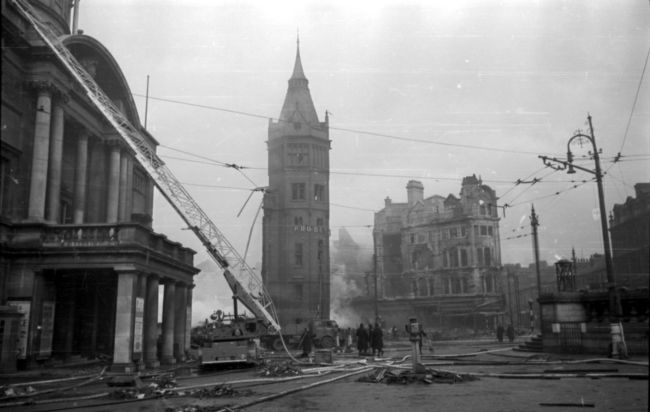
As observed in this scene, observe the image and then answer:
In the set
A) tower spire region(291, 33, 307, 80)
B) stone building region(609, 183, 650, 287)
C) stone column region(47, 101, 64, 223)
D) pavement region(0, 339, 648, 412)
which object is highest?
tower spire region(291, 33, 307, 80)

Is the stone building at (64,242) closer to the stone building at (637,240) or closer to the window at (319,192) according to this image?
the stone building at (637,240)

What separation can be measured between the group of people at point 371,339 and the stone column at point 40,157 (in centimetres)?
1856

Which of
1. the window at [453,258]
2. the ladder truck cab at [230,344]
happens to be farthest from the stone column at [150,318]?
the window at [453,258]

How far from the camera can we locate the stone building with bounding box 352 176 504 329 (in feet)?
239

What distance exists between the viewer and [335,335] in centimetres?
4438

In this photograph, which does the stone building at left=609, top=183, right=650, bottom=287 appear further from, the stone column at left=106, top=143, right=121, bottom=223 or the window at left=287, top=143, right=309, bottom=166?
the window at left=287, top=143, right=309, bottom=166

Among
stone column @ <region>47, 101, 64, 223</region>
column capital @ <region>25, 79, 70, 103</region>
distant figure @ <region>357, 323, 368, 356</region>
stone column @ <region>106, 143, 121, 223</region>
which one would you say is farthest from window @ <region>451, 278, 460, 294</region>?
column capital @ <region>25, 79, 70, 103</region>

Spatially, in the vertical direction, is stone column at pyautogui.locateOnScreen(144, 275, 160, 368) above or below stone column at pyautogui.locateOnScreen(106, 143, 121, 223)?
below

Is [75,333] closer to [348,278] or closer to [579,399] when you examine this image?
[579,399]

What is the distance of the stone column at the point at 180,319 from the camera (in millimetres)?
30250

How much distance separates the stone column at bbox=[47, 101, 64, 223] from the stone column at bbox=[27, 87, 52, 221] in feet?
1.36

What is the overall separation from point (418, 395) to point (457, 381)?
3.63 m

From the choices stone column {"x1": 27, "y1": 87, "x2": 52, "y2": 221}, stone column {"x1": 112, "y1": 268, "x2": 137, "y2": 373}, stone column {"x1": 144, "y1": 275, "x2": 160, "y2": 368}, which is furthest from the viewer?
stone column {"x1": 144, "y1": 275, "x2": 160, "y2": 368}

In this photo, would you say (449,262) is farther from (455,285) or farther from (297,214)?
(297,214)
